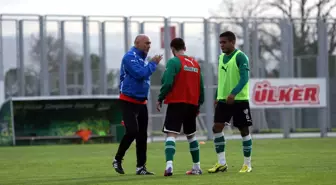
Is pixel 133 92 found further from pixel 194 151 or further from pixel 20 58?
pixel 20 58

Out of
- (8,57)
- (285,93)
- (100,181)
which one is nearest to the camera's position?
(100,181)

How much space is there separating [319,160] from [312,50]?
778 inches

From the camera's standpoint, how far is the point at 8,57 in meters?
30.2

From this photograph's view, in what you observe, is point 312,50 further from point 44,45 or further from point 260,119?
point 44,45

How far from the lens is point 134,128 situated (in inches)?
502

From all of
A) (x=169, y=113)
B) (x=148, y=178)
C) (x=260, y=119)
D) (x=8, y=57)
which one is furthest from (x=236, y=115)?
(x=260, y=119)

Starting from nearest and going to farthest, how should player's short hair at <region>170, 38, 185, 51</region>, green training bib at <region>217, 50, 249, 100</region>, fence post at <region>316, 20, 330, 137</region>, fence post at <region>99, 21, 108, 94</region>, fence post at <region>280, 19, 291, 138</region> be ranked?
player's short hair at <region>170, 38, 185, 51</region> < green training bib at <region>217, 50, 249, 100</region> < fence post at <region>99, 21, 108, 94</region> < fence post at <region>280, 19, 291, 138</region> < fence post at <region>316, 20, 330, 137</region>

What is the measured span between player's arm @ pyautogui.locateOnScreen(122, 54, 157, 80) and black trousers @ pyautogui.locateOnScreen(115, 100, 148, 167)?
1.57 feet

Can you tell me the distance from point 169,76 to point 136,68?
2.24 feet

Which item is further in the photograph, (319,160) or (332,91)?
(332,91)

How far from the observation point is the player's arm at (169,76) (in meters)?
12.1

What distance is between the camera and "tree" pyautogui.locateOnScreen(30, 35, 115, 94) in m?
30.8

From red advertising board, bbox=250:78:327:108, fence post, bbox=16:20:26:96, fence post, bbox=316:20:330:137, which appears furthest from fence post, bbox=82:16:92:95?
fence post, bbox=316:20:330:137

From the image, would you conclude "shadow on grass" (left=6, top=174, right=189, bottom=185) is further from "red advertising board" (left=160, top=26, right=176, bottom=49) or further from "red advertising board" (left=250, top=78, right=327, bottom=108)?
"red advertising board" (left=250, top=78, right=327, bottom=108)
